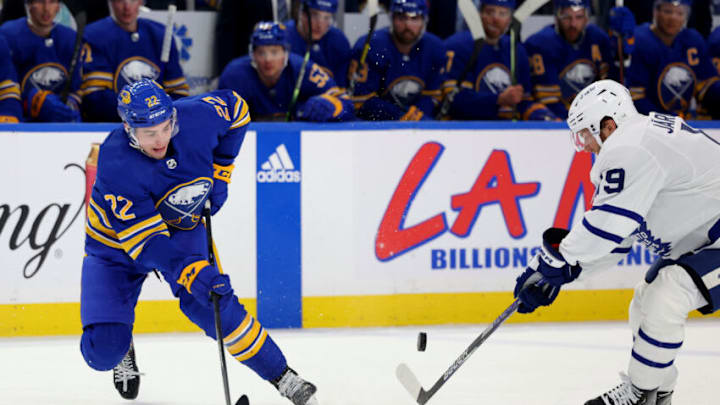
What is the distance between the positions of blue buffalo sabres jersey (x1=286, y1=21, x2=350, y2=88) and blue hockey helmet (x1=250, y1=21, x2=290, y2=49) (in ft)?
1.03

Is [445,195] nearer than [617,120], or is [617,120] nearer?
[617,120]

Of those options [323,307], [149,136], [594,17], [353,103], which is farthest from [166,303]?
[594,17]

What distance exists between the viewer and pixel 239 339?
118 inches

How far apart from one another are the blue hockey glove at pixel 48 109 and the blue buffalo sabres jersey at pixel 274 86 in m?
0.78

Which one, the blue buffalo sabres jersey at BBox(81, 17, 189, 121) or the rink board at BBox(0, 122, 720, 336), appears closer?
the rink board at BBox(0, 122, 720, 336)

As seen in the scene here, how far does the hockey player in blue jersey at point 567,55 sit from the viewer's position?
5277 mm

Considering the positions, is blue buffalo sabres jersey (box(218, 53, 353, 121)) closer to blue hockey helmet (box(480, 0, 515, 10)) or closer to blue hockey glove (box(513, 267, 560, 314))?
blue hockey helmet (box(480, 0, 515, 10))

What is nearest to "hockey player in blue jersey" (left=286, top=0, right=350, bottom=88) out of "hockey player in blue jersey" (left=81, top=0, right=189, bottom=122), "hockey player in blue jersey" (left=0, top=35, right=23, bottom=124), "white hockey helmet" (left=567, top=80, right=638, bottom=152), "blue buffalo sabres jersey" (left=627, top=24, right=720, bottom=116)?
Answer: "hockey player in blue jersey" (left=81, top=0, right=189, bottom=122)

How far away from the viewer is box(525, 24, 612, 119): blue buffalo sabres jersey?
17.3ft

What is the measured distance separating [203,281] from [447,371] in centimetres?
88

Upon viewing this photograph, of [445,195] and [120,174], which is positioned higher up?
[120,174]

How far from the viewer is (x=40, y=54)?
15.5 feet

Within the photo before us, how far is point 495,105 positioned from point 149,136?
2588 mm

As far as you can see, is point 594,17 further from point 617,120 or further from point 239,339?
point 239,339
